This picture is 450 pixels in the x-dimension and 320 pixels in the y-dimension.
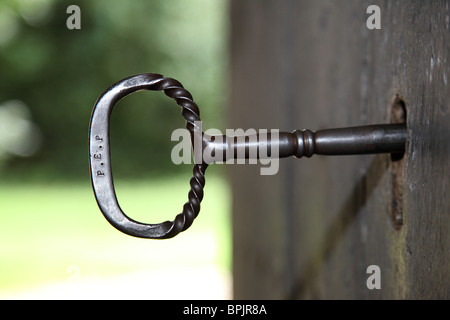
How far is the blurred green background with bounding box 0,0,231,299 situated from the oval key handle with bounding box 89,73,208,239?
3.66 m

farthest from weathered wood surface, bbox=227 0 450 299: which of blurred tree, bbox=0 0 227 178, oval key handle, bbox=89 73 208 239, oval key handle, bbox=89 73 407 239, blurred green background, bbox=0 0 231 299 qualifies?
blurred tree, bbox=0 0 227 178

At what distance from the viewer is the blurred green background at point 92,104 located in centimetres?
468

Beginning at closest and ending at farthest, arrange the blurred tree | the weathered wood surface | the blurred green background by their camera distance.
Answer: the weathered wood surface < the blurred green background < the blurred tree

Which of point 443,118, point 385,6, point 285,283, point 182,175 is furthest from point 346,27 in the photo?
point 182,175

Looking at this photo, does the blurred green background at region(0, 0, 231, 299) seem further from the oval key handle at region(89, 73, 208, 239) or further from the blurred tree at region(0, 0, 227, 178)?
the oval key handle at region(89, 73, 208, 239)

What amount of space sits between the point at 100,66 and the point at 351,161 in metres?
5.68

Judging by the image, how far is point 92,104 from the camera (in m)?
5.55

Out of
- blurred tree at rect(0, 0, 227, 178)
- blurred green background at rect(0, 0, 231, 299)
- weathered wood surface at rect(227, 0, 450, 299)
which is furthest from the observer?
blurred tree at rect(0, 0, 227, 178)

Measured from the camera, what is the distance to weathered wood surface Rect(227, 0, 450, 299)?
1.06 feet
